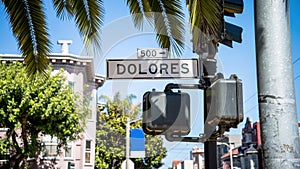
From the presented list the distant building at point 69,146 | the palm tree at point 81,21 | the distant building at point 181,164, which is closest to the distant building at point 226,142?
the distant building at point 181,164

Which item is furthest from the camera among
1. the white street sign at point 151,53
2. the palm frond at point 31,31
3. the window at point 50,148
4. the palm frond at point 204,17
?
the window at point 50,148

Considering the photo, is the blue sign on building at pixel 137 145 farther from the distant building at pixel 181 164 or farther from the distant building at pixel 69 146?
the distant building at pixel 69 146

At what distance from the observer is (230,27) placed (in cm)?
336

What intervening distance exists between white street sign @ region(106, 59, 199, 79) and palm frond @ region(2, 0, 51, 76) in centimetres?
319

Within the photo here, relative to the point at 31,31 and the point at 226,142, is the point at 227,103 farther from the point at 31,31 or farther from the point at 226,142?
the point at 31,31

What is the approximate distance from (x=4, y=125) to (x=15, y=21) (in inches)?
678

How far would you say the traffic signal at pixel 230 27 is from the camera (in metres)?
3.20

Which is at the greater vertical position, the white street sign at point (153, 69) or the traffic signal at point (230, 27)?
the traffic signal at point (230, 27)

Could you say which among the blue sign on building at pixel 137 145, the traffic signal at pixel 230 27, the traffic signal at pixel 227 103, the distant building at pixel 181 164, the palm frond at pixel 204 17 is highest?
the palm frond at pixel 204 17

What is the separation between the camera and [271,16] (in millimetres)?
2258

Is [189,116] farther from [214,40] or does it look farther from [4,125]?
[4,125]

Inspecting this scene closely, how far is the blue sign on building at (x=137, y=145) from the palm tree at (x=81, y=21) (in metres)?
1.56

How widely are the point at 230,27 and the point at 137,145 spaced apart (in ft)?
13.8

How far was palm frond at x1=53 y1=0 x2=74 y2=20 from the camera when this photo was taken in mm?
6809
